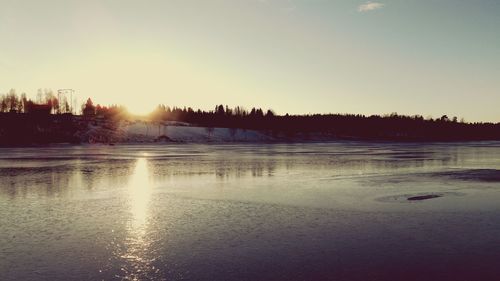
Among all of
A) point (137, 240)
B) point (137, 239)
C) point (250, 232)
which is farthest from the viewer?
point (250, 232)

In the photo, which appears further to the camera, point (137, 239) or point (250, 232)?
point (250, 232)

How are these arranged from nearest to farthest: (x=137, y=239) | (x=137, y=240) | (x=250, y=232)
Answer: (x=137, y=240), (x=137, y=239), (x=250, y=232)

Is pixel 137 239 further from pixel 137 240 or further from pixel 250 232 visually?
pixel 250 232

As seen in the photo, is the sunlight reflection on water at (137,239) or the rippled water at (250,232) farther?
the rippled water at (250,232)

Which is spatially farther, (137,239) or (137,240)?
(137,239)

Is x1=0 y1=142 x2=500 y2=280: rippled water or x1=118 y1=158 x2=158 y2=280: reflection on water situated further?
x1=0 y1=142 x2=500 y2=280: rippled water

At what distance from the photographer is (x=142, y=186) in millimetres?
20938

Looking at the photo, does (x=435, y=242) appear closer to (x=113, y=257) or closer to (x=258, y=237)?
(x=258, y=237)

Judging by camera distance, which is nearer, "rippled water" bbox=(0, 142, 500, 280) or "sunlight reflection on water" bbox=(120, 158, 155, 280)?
"sunlight reflection on water" bbox=(120, 158, 155, 280)

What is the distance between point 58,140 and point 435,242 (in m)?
109

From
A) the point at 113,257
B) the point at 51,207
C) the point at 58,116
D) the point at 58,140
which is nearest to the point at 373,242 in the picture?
the point at 113,257

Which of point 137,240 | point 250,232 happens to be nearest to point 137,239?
point 137,240

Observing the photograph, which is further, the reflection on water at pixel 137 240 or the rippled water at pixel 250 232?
the rippled water at pixel 250 232

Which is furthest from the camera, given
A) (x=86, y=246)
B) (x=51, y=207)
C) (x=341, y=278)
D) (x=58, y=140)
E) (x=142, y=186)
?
(x=58, y=140)
